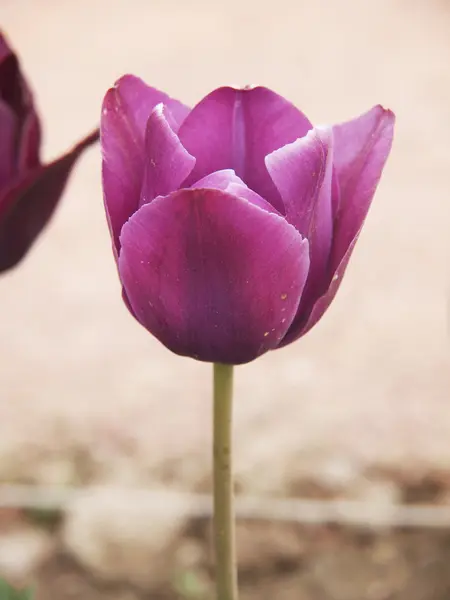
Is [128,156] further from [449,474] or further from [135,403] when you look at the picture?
[135,403]

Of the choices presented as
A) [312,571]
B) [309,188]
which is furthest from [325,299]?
[312,571]

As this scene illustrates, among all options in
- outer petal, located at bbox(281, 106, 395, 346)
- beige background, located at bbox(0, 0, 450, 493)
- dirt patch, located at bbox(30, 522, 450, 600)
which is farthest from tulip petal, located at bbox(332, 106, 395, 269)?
beige background, located at bbox(0, 0, 450, 493)

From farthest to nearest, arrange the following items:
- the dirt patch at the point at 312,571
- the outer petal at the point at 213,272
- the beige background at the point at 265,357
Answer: the beige background at the point at 265,357 < the dirt patch at the point at 312,571 < the outer petal at the point at 213,272

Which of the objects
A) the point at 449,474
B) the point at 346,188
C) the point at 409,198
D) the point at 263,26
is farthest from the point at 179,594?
the point at 263,26

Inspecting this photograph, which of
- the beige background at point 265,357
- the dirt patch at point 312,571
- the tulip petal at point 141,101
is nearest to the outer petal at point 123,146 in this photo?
the tulip petal at point 141,101

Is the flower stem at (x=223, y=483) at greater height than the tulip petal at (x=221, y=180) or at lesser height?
lesser

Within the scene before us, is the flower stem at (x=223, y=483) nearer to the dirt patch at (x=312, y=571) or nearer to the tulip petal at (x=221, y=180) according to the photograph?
the tulip petal at (x=221, y=180)
